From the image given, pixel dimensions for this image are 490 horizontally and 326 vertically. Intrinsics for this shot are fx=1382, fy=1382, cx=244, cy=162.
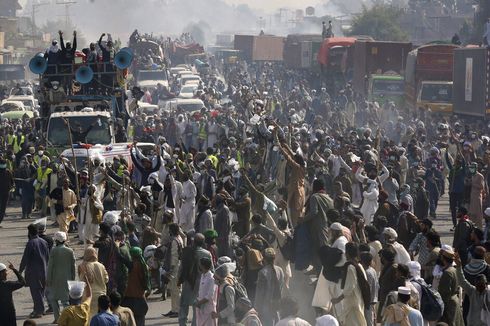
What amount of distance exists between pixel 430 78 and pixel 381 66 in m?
7.92

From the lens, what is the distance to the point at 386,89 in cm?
5003

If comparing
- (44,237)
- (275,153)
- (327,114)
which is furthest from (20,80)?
(44,237)

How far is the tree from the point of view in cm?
10406

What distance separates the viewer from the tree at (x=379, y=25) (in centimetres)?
10406

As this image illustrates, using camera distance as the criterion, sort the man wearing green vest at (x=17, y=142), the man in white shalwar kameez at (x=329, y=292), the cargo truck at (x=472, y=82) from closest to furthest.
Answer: the man in white shalwar kameez at (x=329, y=292) < the man wearing green vest at (x=17, y=142) < the cargo truck at (x=472, y=82)

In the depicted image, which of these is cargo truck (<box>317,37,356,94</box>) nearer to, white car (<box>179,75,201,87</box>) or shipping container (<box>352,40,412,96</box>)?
white car (<box>179,75,201,87</box>)

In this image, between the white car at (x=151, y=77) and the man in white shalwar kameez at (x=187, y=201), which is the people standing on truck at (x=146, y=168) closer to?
the man in white shalwar kameez at (x=187, y=201)

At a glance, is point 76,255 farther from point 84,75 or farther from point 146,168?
point 84,75

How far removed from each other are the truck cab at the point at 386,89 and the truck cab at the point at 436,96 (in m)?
3.09

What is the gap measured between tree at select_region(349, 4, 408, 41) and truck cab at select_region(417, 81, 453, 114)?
57511 millimetres

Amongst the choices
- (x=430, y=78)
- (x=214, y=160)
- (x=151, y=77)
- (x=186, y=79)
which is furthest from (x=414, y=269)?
(x=186, y=79)

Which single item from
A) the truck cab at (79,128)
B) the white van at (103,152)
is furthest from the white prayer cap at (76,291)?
the truck cab at (79,128)

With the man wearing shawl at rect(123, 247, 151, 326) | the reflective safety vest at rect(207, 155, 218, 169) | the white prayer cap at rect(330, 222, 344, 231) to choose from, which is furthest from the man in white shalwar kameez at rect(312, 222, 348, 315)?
the reflective safety vest at rect(207, 155, 218, 169)

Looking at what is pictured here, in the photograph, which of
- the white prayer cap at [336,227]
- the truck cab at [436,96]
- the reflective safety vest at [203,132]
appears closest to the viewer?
the white prayer cap at [336,227]
